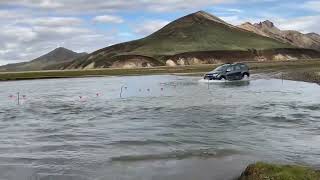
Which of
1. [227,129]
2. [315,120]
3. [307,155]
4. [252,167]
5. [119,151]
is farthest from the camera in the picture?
[315,120]

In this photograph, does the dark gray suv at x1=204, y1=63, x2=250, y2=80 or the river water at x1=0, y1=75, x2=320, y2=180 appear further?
the dark gray suv at x1=204, y1=63, x2=250, y2=80

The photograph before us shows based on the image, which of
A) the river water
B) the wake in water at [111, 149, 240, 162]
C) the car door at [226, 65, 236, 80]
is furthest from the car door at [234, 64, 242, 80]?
the wake in water at [111, 149, 240, 162]

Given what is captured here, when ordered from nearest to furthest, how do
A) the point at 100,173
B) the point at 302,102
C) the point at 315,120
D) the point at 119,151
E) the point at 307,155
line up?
the point at 100,173 < the point at 307,155 < the point at 119,151 < the point at 315,120 < the point at 302,102

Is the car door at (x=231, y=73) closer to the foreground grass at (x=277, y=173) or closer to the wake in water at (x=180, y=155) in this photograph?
the wake in water at (x=180, y=155)

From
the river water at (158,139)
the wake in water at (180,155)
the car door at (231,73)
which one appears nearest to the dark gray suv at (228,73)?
the car door at (231,73)

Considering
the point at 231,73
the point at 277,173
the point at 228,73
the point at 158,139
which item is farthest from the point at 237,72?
the point at 277,173

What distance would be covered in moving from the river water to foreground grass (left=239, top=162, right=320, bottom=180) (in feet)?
4.46

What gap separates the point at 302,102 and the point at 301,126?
11.5m

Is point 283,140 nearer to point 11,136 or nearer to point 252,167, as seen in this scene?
point 252,167

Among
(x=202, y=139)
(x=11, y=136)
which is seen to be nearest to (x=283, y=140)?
(x=202, y=139)

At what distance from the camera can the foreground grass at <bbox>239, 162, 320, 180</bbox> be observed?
12.6 metres

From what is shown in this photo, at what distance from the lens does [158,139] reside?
73.3ft

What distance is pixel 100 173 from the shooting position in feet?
51.7

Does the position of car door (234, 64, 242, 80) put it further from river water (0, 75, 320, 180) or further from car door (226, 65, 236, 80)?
river water (0, 75, 320, 180)
